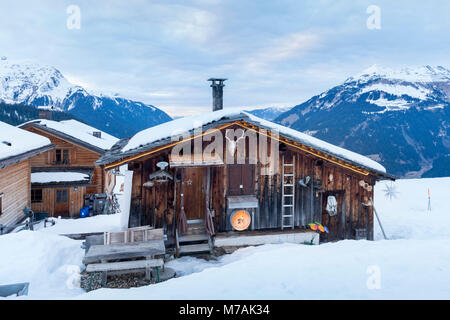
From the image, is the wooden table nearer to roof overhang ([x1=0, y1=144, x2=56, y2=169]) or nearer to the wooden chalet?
the wooden chalet

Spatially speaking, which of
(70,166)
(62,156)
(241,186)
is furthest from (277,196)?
(62,156)

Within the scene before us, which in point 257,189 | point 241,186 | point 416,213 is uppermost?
point 241,186

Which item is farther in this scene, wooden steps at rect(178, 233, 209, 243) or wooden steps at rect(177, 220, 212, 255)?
wooden steps at rect(178, 233, 209, 243)

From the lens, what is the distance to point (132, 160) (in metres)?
10.4

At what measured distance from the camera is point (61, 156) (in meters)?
24.7

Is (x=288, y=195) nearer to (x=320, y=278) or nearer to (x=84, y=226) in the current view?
(x=320, y=278)

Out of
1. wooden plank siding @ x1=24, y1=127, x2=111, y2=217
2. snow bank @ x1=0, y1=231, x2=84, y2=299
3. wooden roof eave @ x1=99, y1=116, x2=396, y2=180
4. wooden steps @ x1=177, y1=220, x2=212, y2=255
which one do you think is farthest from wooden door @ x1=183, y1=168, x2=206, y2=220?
wooden plank siding @ x1=24, y1=127, x2=111, y2=217

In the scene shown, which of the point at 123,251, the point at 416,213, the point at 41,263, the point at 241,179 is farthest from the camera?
the point at 416,213

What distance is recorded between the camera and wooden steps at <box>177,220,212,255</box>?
1117cm

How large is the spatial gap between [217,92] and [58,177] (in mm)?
15509

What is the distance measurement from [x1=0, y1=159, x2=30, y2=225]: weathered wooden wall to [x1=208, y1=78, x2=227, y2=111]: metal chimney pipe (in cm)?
1018

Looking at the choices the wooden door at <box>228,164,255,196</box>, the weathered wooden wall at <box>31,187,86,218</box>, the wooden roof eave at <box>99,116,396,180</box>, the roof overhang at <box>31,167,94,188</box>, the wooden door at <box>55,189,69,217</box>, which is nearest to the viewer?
the wooden roof eave at <box>99,116,396,180</box>
